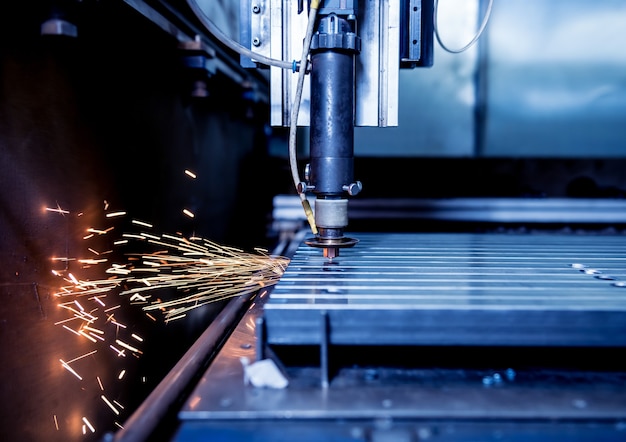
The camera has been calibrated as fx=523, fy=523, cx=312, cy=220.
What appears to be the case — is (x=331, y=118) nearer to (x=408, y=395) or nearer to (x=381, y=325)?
(x=381, y=325)

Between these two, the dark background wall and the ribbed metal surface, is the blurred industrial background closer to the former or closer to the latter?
the dark background wall

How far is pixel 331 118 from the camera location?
116 centimetres

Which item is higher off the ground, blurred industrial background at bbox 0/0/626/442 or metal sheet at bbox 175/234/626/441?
blurred industrial background at bbox 0/0/626/442

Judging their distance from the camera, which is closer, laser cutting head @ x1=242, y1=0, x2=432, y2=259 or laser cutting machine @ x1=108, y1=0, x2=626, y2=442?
laser cutting machine @ x1=108, y1=0, x2=626, y2=442

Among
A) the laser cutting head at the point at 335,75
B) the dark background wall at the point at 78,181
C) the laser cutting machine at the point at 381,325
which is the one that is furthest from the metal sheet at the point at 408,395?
the dark background wall at the point at 78,181

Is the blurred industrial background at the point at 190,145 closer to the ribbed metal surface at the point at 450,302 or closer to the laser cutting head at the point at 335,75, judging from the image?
the laser cutting head at the point at 335,75

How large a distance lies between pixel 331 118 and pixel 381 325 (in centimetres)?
52

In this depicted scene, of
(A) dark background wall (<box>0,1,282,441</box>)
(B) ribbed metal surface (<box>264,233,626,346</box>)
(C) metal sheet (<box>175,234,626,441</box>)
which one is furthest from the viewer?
(A) dark background wall (<box>0,1,282,441</box>)

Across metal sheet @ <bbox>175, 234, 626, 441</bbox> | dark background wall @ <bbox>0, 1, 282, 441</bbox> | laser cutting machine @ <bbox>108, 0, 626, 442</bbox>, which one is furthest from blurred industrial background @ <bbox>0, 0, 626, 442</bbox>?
metal sheet @ <bbox>175, 234, 626, 441</bbox>

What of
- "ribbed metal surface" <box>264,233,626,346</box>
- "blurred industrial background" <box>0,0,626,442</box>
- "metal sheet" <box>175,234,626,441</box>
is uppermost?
"blurred industrial background" <box>0,0,626,442</box>

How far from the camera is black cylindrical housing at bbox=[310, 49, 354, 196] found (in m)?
1.15

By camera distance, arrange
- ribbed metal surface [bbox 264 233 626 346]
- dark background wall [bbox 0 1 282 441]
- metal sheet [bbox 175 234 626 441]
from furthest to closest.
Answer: dark background wall [bbox 0 1 282 441]
ribbed metal surface [bbox 264 233 626 346]
metal sheet [bbox 175 234 626 441]

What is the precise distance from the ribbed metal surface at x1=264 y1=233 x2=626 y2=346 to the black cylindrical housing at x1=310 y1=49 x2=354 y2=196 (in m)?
0.20

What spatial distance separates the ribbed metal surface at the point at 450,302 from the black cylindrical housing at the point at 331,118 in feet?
0.65
